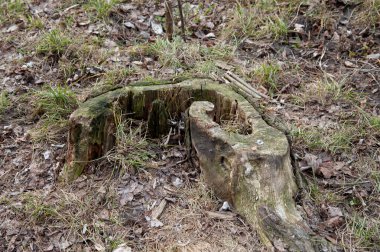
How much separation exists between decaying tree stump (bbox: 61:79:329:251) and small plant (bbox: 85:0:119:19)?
233 centimetres

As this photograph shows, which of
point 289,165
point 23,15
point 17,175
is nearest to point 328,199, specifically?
point 289,165

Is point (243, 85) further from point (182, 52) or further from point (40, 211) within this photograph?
point (40, 211)

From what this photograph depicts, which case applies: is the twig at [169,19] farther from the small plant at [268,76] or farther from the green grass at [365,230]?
the green grass at [365,230]

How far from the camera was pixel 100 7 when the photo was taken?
5.51 m

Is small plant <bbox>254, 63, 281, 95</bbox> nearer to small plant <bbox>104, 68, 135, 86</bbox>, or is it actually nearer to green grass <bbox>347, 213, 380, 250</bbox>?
small plant <bbox>104, 68, 135, 86</bbox>

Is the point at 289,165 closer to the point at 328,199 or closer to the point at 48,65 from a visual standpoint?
the point at 328,199

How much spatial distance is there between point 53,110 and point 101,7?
2004 millimetres

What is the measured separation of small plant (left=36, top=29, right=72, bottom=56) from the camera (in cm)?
492

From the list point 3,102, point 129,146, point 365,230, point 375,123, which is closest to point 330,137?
point 375,123

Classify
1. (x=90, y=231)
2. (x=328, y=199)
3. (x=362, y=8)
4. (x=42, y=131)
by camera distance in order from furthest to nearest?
(x=362, y=8)
(x=42, y=131)
(x=328, y=199)
(x=90, y=231)

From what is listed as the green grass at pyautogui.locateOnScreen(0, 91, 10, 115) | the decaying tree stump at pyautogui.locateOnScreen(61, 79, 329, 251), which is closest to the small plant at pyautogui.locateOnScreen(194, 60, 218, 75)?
the decaying tree stump at pyautogui.locateOnScreen(61, 79, 329, 251)

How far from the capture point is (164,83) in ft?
11.8

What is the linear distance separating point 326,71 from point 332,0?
4.25ft

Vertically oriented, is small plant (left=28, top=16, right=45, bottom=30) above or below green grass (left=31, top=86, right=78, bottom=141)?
above
